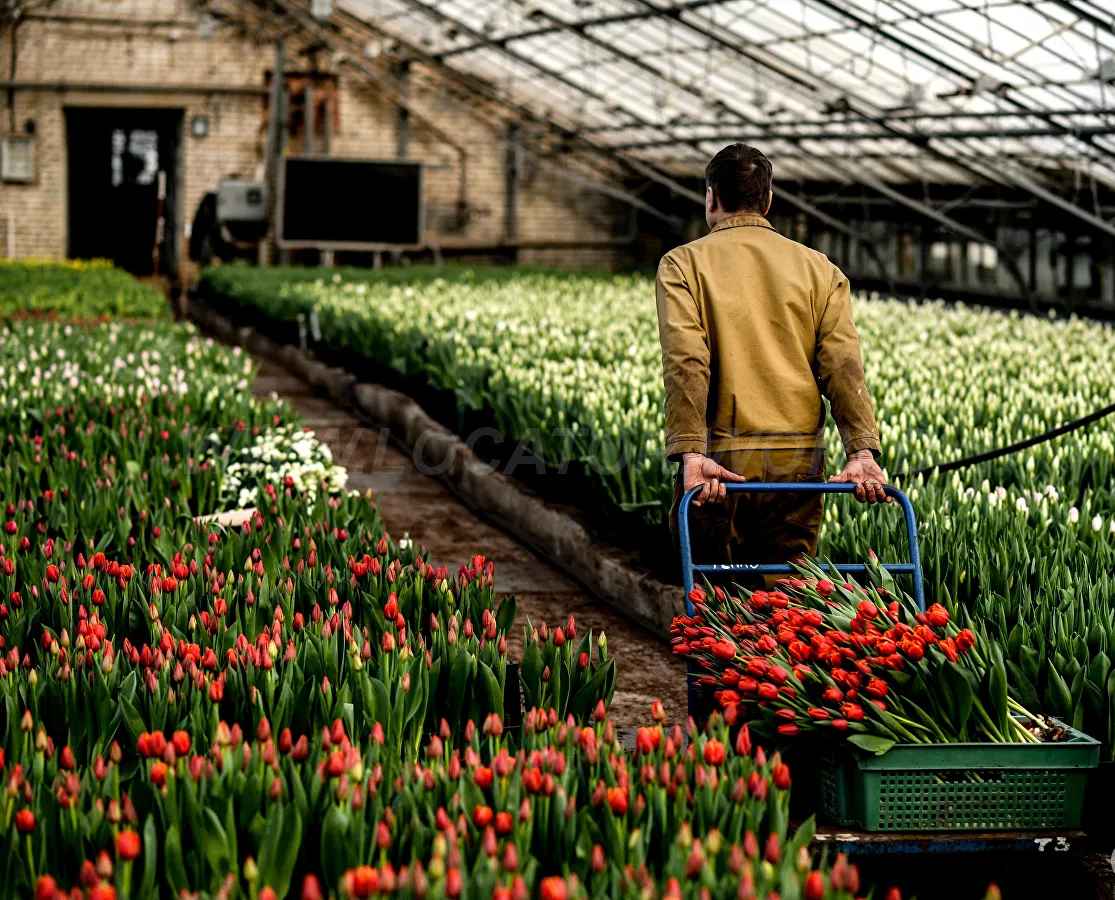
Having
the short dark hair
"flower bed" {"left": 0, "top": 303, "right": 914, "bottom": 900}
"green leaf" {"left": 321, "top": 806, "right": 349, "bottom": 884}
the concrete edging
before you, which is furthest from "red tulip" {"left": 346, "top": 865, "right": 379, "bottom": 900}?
the concrete edging

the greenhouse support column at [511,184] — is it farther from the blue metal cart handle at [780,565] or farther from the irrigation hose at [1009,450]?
the blue metal cart handle at [780,565]

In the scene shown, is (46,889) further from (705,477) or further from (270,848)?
(705,477)

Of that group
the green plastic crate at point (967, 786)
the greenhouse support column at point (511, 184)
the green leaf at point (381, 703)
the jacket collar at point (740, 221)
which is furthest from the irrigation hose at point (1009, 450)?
the greenhouse support column at point (511, 184)

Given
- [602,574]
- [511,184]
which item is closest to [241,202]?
[511,184]

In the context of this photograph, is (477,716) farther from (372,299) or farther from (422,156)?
(422,156)

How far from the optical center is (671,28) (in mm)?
16609

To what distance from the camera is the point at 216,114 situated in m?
24.3

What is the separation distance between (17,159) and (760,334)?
2236 centimetres

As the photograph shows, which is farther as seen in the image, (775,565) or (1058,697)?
(775,565)

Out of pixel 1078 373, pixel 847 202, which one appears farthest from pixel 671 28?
pixel 1078 373

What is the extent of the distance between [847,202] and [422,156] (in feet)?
26.7

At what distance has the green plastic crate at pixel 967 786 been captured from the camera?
2.62 meters

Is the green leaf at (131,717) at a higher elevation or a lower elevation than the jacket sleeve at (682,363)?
lower

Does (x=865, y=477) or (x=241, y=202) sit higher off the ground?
(x=241, y=202)
